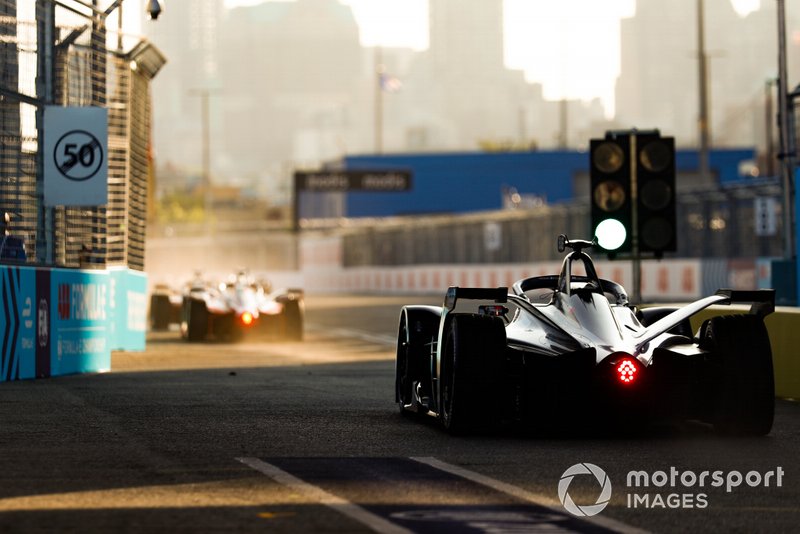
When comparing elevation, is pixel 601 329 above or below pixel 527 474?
above

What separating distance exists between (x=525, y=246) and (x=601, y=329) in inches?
1882

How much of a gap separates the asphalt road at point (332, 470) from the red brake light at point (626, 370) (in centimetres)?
41

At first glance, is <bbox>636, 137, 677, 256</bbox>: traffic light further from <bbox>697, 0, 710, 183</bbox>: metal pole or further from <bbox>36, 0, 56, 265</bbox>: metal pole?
<bbox>697, 0, 710, 183</bbox>: metal pole

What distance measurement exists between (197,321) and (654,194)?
42.0 feet

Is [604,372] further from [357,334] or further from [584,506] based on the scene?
[357,334]

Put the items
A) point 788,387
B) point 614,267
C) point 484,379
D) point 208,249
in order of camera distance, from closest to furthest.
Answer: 1. point 484,379
2. point 788,387
3. point 614,267
4. point 208,249

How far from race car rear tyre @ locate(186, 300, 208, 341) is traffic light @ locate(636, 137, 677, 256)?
12546 mm

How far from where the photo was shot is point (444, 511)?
798 centimetres

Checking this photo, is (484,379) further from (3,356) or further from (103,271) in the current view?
(103,271)

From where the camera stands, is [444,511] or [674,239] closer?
[444,511]

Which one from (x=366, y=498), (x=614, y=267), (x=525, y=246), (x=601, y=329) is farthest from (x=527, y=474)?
(x=525, y=246)

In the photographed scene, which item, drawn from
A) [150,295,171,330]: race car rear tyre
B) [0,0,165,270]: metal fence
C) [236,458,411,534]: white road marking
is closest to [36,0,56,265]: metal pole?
[0,0,165,270]: metal fence

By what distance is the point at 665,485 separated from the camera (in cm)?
916

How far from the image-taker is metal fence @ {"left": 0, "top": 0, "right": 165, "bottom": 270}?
19156 millimetres
